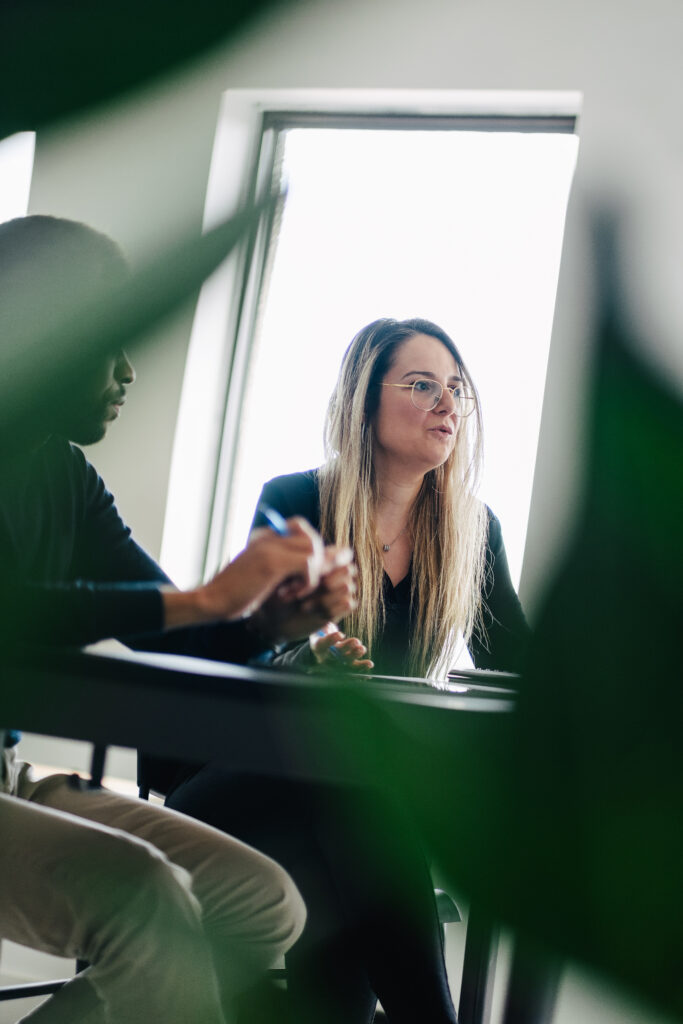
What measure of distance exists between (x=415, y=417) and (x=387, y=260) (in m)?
0.97

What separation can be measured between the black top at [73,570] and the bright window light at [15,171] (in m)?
0.05

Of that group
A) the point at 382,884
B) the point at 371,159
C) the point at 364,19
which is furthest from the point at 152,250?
the point at 371,159

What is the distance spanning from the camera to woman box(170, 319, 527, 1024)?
723 millimetres

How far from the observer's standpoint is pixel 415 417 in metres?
1.26

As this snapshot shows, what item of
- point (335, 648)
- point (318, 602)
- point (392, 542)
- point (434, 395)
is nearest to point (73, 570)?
point (335, 648)

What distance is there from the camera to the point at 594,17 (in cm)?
169

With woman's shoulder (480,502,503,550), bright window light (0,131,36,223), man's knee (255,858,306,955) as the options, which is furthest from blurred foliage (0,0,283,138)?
woman's shoulder (480,502,503,550)

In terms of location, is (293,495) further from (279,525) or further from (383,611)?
(279,525)

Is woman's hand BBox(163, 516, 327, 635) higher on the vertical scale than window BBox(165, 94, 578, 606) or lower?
lower

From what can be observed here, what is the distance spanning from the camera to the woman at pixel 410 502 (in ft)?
3.64

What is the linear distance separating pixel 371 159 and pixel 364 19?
2.19 metres

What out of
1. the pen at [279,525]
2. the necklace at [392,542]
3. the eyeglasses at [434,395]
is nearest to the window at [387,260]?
the eyeglasses at [434,395]

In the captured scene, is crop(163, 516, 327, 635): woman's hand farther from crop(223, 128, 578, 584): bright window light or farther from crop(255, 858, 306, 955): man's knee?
crop(223, 128, 578, 584): bright window light

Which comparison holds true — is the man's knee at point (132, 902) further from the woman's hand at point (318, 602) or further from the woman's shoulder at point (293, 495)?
the woman's shoulder at point (293, 495)
